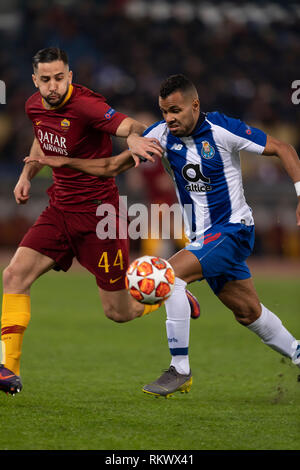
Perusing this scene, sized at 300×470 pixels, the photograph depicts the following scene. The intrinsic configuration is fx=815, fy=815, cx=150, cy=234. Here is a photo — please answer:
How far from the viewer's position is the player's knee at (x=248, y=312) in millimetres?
5449

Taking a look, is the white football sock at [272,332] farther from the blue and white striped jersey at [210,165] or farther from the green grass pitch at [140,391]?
the blue and white striped jersey at [210,165]

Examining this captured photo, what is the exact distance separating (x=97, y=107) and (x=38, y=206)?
10655 mm

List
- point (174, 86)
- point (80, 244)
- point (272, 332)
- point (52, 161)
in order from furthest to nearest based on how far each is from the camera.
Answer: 1. point (80, 244)
2. point (272, 332)
3. point (52, 161)
4. point (174, 86)

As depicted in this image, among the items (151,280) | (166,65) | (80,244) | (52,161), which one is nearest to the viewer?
(151,280)

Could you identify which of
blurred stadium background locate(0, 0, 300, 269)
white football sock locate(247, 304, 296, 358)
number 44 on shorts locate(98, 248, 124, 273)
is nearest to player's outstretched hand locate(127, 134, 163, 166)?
number 44 on shorts locate(98, 248, 124, 273)

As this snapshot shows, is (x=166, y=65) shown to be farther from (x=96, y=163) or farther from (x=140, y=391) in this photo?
(x=140, y=391)

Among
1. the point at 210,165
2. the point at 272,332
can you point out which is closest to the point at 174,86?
the point at 210,165

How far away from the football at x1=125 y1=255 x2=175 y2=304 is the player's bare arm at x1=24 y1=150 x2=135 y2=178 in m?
0.77

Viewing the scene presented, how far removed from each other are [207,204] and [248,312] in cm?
78

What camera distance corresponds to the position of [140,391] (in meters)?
5.76

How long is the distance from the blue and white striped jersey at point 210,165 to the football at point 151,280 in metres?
0.62

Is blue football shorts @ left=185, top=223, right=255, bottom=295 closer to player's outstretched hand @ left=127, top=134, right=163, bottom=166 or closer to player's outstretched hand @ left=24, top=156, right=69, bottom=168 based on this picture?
player's outstretched hand @ left=127, top=134, right=163, bottom=166

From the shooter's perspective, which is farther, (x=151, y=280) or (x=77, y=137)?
(x=77, y=137)

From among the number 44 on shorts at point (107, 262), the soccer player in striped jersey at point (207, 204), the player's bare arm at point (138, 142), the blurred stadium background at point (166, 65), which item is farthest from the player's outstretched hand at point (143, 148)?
the blurred stadium background at point (166, 65)
